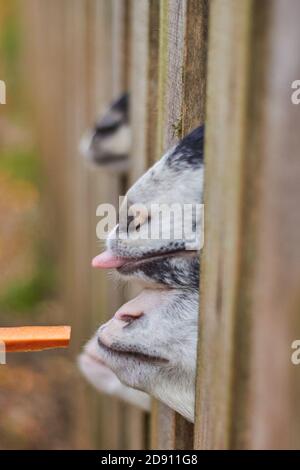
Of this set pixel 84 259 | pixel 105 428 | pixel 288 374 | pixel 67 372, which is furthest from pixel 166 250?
pixel 67 372

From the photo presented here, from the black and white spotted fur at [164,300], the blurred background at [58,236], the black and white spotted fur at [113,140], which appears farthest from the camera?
the blurred background at [58,236]

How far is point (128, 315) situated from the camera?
1483 mm

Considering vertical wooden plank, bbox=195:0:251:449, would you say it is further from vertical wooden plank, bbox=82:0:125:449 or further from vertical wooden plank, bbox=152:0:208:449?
vertical wooden plank, bbox=82:0:125:449

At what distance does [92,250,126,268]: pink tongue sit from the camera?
1462 mm

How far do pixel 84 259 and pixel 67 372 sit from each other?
0.88 metres

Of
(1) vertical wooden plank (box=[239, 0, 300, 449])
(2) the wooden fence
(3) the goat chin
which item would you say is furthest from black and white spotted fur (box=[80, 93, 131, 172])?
(1) vertical wooden plank (box=[239, 0, 300, 449])

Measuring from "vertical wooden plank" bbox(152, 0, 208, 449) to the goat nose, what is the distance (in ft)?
0.95

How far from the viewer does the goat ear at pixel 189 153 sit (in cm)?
141

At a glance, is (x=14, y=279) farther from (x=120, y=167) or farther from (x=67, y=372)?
(x=120, y=167)

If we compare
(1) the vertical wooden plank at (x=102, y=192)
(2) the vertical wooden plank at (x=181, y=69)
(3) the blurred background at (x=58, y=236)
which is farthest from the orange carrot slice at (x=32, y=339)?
(1) the vertical wooden plank at (x=102, y=192)

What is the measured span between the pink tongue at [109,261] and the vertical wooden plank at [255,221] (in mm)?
336

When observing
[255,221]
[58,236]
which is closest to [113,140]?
[255,221]

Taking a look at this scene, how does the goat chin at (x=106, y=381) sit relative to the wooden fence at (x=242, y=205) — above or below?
below

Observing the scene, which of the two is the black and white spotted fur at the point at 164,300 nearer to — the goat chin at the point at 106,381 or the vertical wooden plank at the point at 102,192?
the goat chin at the point at 106,381
